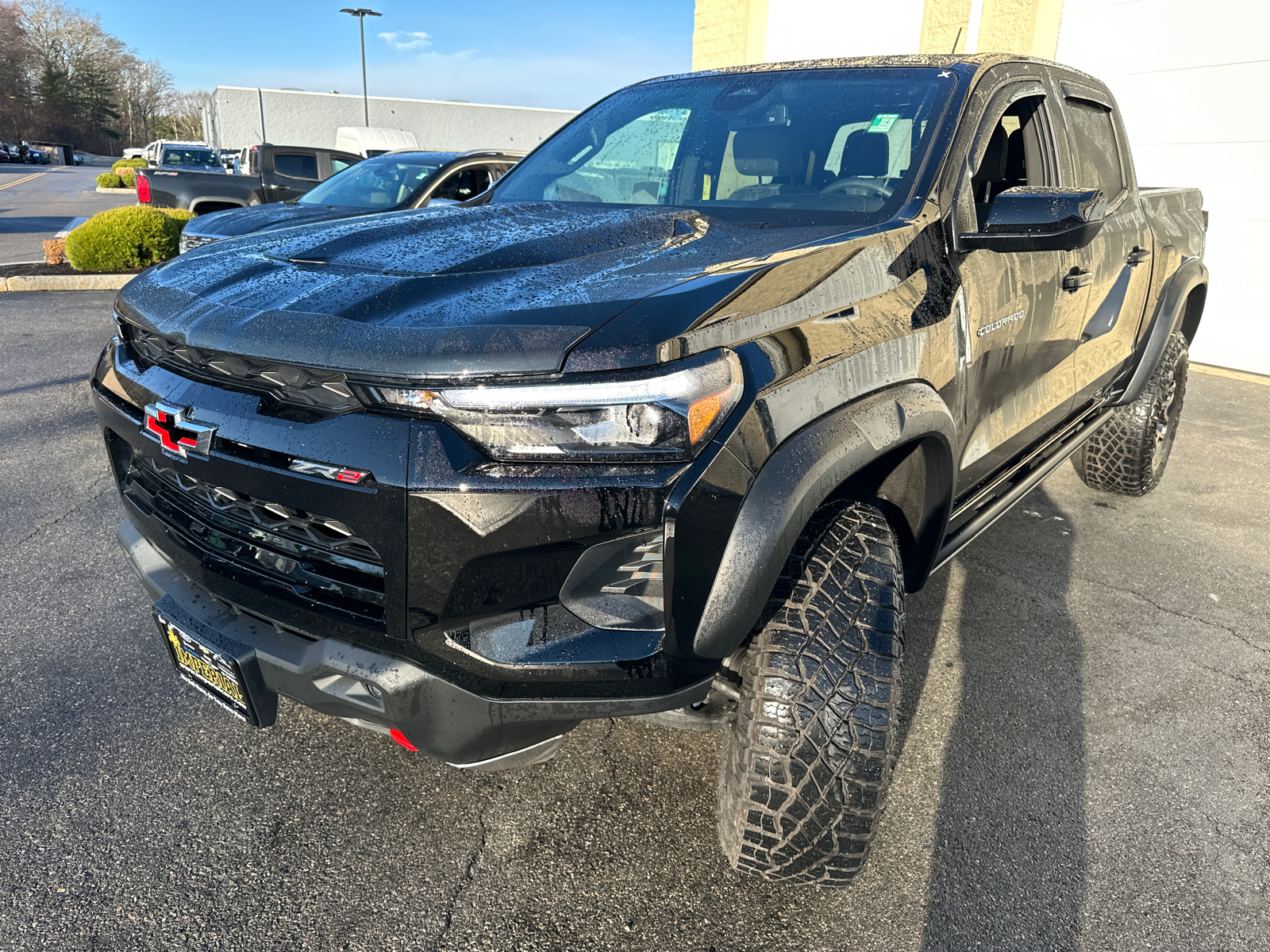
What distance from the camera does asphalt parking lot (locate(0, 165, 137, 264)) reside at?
1420 cm

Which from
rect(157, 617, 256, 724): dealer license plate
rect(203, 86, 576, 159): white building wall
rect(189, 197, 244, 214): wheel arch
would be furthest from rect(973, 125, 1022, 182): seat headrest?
rect(203, 86, 576, 159): white building wall

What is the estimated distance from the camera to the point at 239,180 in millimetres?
11703

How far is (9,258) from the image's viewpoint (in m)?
12.1

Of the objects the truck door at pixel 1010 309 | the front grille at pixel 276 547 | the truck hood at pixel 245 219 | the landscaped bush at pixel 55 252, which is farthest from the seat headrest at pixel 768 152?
the landscaped bush at pixel 55 252

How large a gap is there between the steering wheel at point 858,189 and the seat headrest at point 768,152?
0.15 meters

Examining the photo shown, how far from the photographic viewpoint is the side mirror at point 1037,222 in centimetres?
209

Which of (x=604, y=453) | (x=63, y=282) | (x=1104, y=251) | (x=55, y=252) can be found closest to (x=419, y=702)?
(x=604, y=453)

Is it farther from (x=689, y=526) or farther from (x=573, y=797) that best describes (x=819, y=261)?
(x=573, y=797)

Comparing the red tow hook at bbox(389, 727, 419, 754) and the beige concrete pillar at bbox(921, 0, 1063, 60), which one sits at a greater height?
the beige concrete pillar at bbox(921, 0, 1063, 60)

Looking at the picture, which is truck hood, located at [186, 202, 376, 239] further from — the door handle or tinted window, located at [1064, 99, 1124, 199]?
the door handle

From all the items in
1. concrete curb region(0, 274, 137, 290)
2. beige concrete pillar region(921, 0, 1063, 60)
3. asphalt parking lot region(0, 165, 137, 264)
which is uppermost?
beige concrete pillar region(921, 0, 1063, 60)

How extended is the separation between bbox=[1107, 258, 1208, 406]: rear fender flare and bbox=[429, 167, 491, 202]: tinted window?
216 inches

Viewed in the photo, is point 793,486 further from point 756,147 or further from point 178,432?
point 756,147

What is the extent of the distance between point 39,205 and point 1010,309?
94.4 feet
